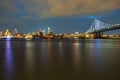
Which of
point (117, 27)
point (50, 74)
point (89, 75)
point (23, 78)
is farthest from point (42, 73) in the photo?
point (117, 27)

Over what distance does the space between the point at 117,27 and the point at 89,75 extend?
72271 millimetres

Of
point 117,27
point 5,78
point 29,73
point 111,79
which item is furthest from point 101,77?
point 117,27

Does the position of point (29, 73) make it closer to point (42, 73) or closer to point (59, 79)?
point (42, 73)

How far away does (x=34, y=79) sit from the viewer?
10984mm

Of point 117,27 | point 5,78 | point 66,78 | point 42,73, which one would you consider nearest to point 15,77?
point 5,78

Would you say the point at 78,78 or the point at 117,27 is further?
the point at 117,27

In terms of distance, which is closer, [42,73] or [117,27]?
[42,73]

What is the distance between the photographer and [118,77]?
11.4 meters

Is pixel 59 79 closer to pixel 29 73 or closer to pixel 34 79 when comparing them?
pixel 34 79

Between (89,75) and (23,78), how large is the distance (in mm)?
3417

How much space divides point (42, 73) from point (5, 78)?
2165 millimetres

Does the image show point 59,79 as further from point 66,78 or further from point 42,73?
point 42,73

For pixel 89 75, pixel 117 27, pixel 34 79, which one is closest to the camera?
pixel 34 79

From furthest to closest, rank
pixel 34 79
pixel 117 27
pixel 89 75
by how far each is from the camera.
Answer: pixel 117 27 → pixel 89 75 → pixel 34 79
